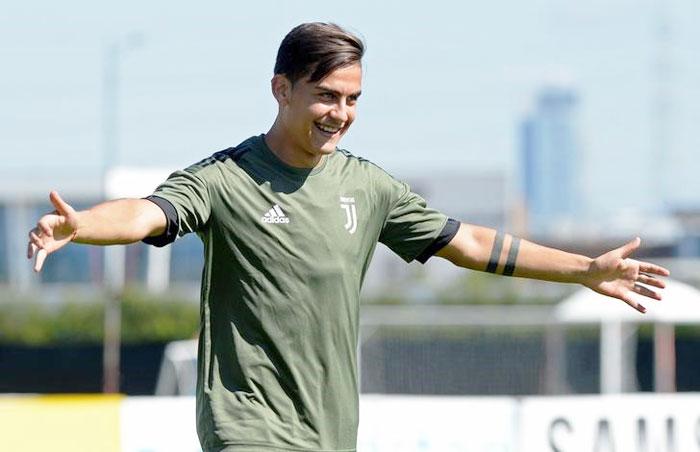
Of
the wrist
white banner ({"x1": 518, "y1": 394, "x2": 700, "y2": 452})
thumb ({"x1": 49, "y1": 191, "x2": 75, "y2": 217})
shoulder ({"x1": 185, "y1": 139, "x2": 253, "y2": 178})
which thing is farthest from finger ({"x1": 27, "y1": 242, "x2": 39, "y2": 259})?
white banner ({"x1": 518, "y1": 394, "x2": 700, "y2": 452})

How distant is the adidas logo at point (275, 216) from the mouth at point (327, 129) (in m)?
0.28

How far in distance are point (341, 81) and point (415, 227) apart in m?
0.68

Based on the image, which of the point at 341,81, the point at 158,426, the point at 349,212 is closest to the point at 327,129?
the point at 341,81

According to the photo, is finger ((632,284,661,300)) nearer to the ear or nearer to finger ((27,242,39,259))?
the ear

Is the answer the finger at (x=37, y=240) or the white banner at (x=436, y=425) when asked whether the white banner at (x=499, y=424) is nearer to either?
the white banner at (x=436, y=425)

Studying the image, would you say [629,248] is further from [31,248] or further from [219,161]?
[31,248]

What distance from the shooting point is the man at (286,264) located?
17.1ft

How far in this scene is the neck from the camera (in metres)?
5.38

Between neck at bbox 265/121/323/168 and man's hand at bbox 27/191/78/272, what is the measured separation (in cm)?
93

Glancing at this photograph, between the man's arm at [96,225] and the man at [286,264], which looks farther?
the man at [286,264]

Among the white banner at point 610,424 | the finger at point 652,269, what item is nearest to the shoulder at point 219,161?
the finger at point 652,269

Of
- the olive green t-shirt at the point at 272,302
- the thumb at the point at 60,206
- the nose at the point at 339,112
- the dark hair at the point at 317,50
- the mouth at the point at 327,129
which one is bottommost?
the olive green t-shirt at the point at 272,302

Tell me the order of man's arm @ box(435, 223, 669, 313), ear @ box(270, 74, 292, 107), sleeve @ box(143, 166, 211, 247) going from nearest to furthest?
sleeve @ box(143, 166, 211, 247)
ear @ box(270, 74, 292, 107)
man's arm @ box(435, 223, 669, 313)

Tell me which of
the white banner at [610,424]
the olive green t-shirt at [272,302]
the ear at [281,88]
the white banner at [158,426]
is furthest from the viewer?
the white banner at [610,424]
